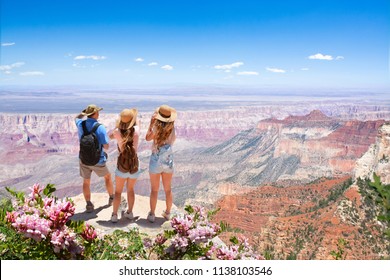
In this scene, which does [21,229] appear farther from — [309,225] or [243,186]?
[243,186]

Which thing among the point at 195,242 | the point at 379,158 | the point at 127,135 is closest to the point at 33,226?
the point at 195,242

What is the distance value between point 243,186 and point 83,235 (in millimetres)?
83212

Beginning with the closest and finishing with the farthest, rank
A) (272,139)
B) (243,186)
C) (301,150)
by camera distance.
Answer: (243,186) < (301,150) < (272,139)

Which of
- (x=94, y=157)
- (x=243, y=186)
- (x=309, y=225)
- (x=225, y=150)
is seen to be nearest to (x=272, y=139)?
(x=225, y=150)

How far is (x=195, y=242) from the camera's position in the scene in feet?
10.3

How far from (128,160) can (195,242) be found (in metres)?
2.30

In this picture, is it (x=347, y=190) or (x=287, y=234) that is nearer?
(x=287, y=234)

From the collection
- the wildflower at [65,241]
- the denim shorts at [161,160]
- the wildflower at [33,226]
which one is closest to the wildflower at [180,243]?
the wildflower at [65,241]

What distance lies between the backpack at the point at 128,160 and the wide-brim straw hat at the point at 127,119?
0.25 metres

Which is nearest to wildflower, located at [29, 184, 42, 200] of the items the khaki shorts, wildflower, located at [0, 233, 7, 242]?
wildflower, located at [0, 233, 7, 242]

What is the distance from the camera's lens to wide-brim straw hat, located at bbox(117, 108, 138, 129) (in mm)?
4984

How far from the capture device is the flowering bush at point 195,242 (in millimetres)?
3133

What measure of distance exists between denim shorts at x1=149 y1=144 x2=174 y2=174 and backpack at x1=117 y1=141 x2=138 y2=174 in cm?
24
